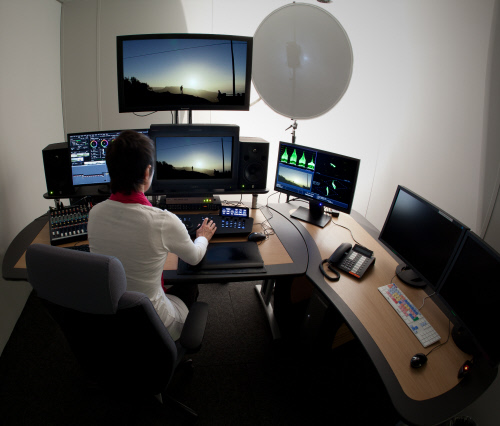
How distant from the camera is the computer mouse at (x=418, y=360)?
1.21 m

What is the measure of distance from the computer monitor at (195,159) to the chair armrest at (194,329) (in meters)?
0.90

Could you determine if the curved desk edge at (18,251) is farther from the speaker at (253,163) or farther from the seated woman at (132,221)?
the speaker at (253,163)

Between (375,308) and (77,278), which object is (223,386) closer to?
(375,308)

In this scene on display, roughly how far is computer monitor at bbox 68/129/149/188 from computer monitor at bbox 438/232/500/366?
5.90ft

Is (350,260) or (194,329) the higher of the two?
(350,260)

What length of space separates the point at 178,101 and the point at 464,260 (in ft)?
5.74

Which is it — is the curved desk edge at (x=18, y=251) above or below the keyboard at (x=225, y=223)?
below

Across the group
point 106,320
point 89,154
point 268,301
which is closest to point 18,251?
point 89,154

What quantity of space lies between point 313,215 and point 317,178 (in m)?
0.29

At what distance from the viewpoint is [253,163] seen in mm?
2127

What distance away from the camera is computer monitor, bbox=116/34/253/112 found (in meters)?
1.88

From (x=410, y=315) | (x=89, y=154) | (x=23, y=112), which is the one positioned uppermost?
(x=23, y=112)

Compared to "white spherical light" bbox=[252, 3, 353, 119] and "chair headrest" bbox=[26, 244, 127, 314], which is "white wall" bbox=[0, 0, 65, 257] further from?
"white spherical light" bbox=[252, 3, 353, 119]

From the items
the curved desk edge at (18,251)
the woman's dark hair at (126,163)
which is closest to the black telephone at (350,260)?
the woman's dark hair at (126,163)
